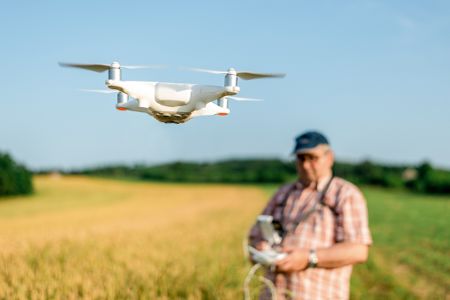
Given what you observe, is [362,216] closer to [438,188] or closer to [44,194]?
[44,194]

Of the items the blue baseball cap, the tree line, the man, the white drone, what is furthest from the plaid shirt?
the tree line

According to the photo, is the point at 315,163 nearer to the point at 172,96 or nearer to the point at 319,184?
the point at 319,184

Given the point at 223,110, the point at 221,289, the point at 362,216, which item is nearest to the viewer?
the point at 223,110

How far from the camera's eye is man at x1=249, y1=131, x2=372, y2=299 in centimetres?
353

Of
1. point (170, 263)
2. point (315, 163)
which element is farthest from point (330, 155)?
point (170, 263)

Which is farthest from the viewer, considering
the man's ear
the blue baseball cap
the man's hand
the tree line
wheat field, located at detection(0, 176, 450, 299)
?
the tree line

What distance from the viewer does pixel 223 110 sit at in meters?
0.84

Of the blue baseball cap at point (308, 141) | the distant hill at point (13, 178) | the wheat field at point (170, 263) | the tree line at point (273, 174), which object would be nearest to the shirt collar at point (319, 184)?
the blue baseball cap at point (308, 141)

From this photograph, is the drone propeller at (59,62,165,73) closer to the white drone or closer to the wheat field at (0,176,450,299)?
the white drone

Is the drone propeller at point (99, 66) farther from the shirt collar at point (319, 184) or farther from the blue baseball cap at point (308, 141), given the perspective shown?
the shirt collar at point (319, 184)

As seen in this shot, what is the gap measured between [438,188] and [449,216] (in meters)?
35.6

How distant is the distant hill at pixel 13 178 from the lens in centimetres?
5031

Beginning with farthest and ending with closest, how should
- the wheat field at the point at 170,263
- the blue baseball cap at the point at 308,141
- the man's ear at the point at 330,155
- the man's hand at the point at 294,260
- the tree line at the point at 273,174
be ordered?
the tree line at the point at 273,174 → the wheat field at the point at 170,263 → the man's ear at the point at 330,155 → the blue baseball cap at the point at 308,141 → the man's hand at the point at 294,260

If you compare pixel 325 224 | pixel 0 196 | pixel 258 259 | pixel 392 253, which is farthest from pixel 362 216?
pixel 0 196
